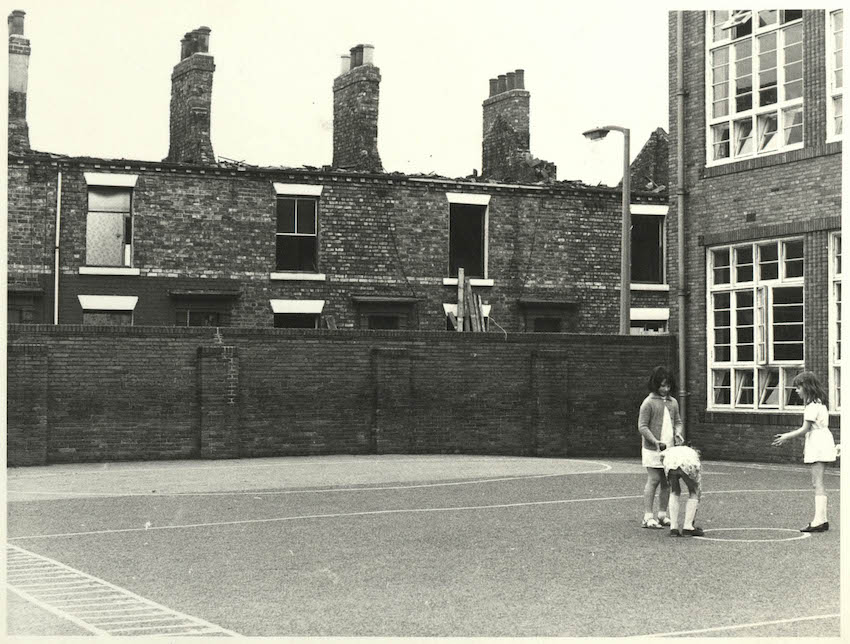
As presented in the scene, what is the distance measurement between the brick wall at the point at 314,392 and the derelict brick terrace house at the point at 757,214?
162cm

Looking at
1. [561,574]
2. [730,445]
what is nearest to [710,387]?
[730,445]

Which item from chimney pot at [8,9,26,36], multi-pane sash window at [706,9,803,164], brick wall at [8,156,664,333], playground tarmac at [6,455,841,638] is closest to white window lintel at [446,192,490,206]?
brick wall at [8,156,664,333]

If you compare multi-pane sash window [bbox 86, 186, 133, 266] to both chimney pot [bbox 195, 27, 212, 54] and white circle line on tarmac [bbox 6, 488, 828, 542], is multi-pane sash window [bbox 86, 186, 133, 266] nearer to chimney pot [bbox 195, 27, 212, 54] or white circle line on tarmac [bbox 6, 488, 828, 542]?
chimney pot [bbox 195, 27, 212, 54]

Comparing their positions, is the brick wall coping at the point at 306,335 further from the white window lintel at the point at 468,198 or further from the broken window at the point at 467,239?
the white window lintel at the point at 468,198

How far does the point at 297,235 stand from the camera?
31.6 m

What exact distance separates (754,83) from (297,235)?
1258cm

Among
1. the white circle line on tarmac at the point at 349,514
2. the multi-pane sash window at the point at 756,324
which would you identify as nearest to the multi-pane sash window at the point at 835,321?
the multi-pane sash window at the point at 756,324

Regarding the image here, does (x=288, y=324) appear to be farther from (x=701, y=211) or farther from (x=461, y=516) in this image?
(x=461, y=516)

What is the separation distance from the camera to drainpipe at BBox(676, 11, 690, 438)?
79.6 feet

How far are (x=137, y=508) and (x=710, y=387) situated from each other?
12.1 metres

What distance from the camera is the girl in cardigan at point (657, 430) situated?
1358 cm

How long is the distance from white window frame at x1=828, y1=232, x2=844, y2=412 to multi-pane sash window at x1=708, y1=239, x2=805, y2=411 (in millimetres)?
664

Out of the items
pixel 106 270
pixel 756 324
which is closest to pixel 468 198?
pixel 106 270

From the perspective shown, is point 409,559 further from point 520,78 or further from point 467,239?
point 520,78
